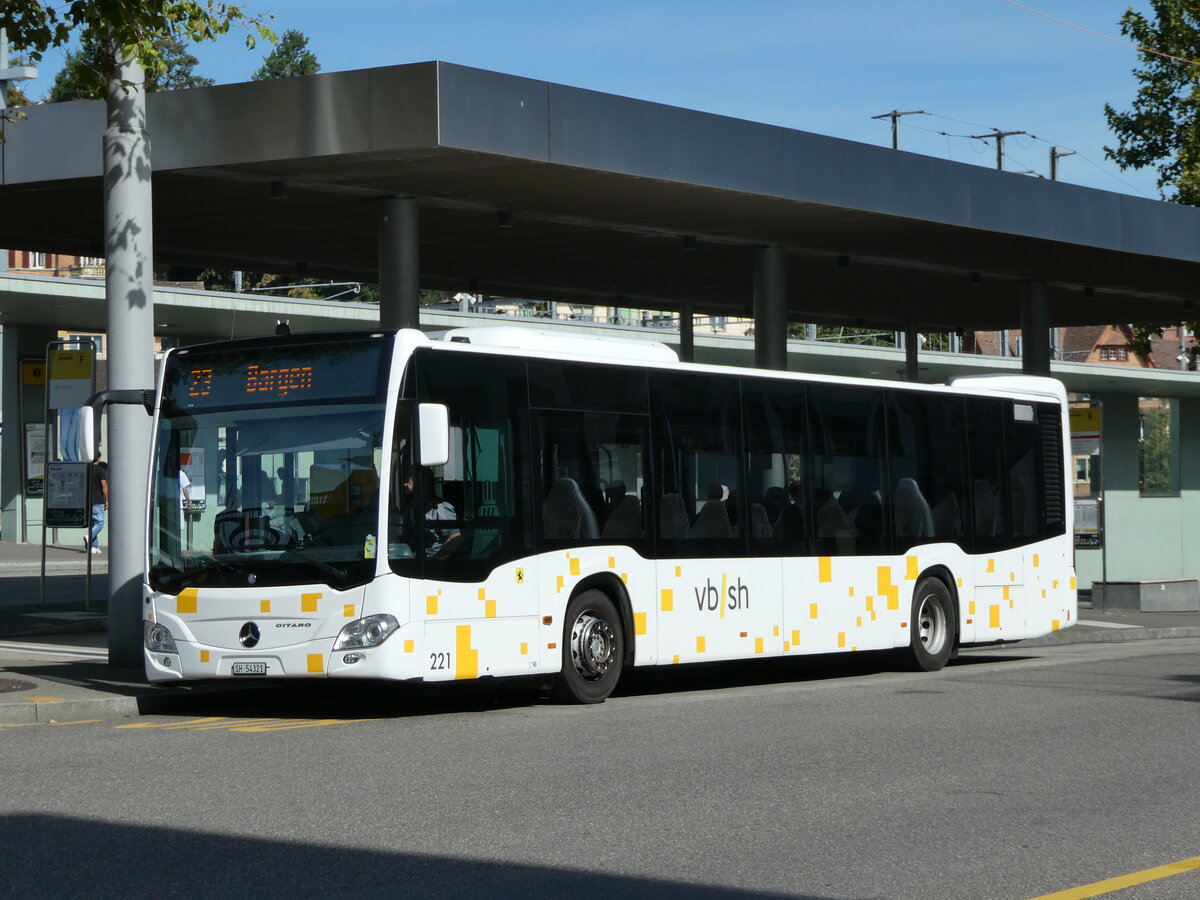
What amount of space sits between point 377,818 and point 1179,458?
4111 cm

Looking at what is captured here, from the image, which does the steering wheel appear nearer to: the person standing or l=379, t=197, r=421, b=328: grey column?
l=379, t=197, r=421, b=328: grey column

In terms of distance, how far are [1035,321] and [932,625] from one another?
1118 centimetres

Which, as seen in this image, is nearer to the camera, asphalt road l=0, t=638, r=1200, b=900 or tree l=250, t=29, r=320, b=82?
asphalt road l=0, t=638, r=1200, b=900

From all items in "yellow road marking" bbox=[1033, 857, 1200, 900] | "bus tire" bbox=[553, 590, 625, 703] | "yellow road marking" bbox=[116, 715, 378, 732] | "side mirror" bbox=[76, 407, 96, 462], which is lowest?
"yellow road marking" bbox=[116, 715, 378, 732]

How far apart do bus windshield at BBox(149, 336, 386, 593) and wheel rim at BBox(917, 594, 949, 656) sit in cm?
748

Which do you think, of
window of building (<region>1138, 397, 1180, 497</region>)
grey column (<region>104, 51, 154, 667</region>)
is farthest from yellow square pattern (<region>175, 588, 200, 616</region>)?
window of building (<region>1138, 397, 1180, 497</region>)

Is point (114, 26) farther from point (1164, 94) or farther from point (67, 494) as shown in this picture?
point (1164, 94)

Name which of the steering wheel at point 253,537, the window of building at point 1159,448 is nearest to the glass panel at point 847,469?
the steering wheel at point 253,537

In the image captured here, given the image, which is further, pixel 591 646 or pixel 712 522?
pixel 712 522

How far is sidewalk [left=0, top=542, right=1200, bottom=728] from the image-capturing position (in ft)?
43.0

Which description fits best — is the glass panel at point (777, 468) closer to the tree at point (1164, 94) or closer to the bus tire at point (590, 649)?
the bus tire at point (590, 649)

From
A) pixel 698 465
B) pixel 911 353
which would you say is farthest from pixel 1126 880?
pixel 911 353

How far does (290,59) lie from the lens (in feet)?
327

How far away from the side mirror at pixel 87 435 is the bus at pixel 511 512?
894mm
